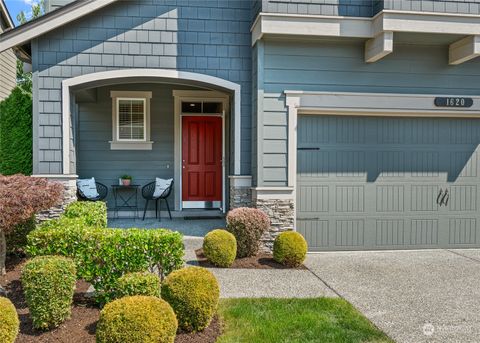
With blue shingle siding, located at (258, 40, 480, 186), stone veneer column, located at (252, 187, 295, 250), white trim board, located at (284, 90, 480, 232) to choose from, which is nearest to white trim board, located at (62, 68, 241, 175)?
blue shingle siding, located at (258, 40, 480, 186)

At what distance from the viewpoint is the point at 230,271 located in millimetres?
5285

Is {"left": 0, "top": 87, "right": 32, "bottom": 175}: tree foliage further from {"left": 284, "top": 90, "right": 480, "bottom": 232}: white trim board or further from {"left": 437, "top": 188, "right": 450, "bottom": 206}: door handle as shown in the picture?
{"left": 437, "top": 188, "right": 450, "bottom": 206}: door handle

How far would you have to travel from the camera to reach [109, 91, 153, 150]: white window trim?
28.4ft

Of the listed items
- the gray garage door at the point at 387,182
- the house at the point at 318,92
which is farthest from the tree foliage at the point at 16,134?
the gray garage door at the point at 387,182

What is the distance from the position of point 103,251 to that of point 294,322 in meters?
1.85

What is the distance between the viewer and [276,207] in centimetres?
626

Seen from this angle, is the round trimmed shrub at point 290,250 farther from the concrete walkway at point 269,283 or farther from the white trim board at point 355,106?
the white trim board at point 355,106

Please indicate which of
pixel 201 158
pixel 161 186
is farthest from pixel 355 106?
pixel 161 186

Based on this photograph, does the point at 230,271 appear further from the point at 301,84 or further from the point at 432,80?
the point at 432,80

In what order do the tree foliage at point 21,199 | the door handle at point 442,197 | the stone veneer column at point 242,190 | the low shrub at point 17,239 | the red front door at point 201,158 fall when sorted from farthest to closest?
the red front door at point 201,158 → the door handle at point 442,197 → the stone veneer column at point 242,190 → the low shrub at point 17,239 → the tree foliage at point 21,199

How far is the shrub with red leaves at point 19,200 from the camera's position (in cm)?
401

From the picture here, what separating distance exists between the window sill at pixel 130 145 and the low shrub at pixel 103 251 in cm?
496

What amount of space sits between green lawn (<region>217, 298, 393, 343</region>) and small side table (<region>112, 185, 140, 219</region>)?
16.7ft

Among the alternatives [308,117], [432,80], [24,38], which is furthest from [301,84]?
[24,38]
